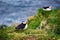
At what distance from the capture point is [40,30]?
7.63 metres

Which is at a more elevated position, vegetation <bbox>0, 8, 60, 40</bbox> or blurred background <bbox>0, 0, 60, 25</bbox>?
vegetation <bbox>0, 8, 60, 40</bbox>

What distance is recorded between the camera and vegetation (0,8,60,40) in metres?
6.76

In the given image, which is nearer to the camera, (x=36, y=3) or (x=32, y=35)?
(x=32, y=35)

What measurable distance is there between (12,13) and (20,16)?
1292mm

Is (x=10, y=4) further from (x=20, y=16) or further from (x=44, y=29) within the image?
(x=44, y=29)

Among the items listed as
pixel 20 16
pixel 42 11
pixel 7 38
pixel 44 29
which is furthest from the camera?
pixel 20 16

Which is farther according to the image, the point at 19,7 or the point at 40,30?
the point at 19,7

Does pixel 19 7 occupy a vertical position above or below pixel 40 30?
below

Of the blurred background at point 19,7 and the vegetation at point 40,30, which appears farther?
the blurred background at point 19,7

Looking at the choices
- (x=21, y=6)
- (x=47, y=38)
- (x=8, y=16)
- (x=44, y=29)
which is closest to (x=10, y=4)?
(x=21, y=6)

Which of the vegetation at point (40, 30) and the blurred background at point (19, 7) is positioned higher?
the vegetation at point (40, 30)

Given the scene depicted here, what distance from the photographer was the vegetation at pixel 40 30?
6758 mm

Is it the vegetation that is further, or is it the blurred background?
the blurred background

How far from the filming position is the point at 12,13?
1728 cm
